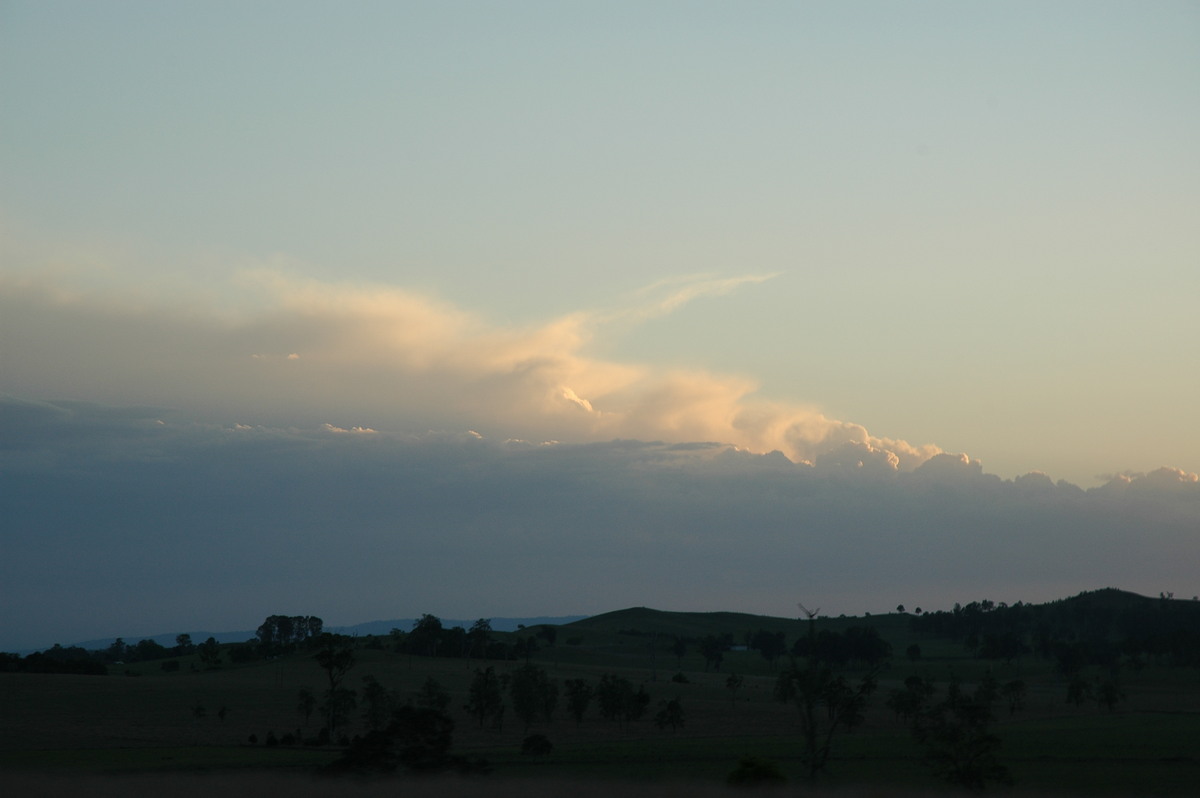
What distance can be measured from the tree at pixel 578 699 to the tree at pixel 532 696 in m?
1.88

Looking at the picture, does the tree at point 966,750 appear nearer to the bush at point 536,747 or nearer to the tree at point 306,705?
the bush at point 536,747

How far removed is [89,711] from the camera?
105 m

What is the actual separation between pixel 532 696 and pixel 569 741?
12006 mm

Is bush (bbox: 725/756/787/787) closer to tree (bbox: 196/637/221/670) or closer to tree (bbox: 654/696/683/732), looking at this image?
tree (bbox: 654/696/683/732)

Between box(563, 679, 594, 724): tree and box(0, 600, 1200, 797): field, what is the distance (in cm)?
172

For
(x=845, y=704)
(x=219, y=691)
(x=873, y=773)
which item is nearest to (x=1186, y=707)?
(x=873, y=773)

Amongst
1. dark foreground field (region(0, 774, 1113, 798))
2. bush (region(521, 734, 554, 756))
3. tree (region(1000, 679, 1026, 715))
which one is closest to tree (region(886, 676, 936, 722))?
tree (region(1000, 679, 1026, 715))

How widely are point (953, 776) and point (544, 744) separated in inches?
1487

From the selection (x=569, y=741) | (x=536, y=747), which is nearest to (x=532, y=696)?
(x=569, y=741)

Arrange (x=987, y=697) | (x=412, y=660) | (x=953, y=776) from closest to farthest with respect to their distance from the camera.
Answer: (x=953, y=776) < (x=987, y=697) < (x=412, y=660)

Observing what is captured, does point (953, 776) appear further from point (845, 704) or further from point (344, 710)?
point (344, 710)

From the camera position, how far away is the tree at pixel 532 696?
105 meters

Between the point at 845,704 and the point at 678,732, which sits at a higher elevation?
the point at 845,704

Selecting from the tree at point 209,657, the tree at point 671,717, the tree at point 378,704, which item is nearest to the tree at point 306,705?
the tree at point 378,704
